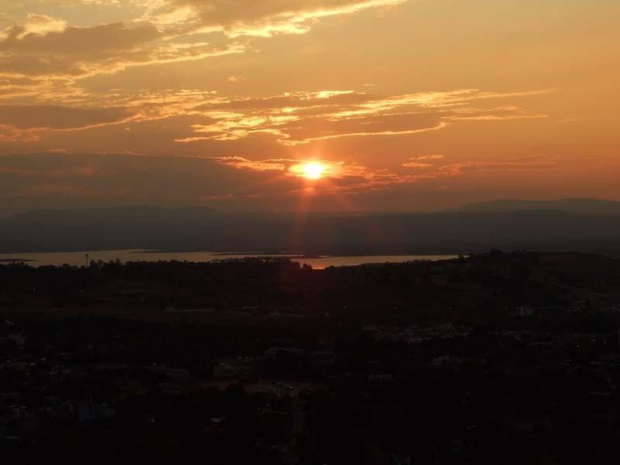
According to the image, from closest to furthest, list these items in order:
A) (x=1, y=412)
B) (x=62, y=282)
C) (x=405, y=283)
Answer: (x=1, y=412) → (x=405, y=283) → (x=62, y=282)

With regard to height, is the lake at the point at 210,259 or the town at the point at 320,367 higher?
the lake at the point at 210,259

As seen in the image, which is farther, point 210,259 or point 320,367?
point 210,259

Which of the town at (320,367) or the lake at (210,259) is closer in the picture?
the town at (320,367)

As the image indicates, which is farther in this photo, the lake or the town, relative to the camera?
the lake

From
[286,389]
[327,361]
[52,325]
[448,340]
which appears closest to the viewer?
[286,389]

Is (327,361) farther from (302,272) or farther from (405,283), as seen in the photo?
(302,272)

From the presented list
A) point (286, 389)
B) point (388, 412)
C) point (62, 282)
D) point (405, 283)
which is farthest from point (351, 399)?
point (62, 282)

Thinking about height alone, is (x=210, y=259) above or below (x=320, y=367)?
above

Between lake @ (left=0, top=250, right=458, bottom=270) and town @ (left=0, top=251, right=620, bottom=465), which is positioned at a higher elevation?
lake @ (left=0, top=250, right=458, bottom=270)

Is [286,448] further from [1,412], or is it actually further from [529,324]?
[529,324]

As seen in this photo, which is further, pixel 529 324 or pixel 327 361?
pixel 529 324

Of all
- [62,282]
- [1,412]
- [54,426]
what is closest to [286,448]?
[54,426]
